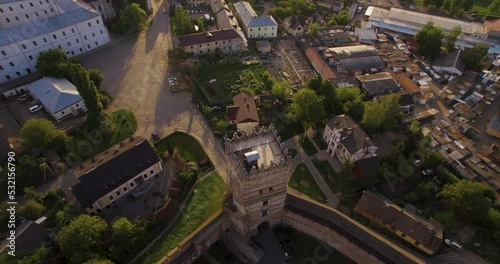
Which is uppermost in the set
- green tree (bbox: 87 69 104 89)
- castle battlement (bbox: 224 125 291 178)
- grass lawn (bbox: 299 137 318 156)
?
castle battlement (bbox: 224 125 291 178)

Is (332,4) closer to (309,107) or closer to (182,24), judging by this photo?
(182,24)

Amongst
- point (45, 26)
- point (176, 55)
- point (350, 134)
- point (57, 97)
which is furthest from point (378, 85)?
point (45, 26)

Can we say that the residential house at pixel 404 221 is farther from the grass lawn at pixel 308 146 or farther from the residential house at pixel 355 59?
the residential house at pixel 355 59

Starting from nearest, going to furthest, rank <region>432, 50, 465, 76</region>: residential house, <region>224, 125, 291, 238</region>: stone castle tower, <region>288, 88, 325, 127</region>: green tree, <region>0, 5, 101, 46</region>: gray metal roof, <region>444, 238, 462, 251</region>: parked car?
<region>224, 125, 291, 238</region>: stone castle tower, <region>444, 238, 462, 251</region>: parked car, <region>288, 88, 325, 127</region>: green tree, <region>0, 5, 101, 46</region>: gray metal roof, <region>432, 50, 465, 76</region>: residential house

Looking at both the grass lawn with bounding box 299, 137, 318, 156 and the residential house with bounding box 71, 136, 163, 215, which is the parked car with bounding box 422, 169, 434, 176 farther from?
the residential house with bounding box 71, 136, 163, 215

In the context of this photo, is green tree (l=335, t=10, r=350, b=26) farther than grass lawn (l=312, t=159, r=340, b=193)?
Yes

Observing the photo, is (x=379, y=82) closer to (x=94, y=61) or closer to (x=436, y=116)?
(x=436, y=116)

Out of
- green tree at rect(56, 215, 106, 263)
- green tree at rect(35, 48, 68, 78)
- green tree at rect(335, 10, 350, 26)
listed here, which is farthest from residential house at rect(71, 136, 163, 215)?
green tree at rect(335, 10, 350, 26)
